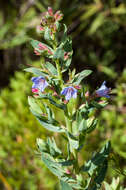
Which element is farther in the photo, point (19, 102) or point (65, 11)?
point (65, 11)

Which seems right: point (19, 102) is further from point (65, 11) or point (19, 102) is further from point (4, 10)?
point (4, 10)

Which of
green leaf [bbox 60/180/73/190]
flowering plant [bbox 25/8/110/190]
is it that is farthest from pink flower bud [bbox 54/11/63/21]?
green leaf [bbox 60/180/73/190]

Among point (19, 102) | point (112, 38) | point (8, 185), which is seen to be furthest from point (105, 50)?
point (8, 185)

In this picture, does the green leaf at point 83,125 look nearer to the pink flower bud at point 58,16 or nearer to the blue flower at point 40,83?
the blue flower at point 40,83

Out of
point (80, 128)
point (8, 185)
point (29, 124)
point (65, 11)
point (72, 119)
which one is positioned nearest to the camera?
point (80, 128)

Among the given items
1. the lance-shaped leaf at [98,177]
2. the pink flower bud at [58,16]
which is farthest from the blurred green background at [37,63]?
the pink flower bud at [58,16]

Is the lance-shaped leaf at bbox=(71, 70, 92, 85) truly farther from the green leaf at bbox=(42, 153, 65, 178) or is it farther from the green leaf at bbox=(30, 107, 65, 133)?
the green leaf at bbox=(42, 153, 65, 178)

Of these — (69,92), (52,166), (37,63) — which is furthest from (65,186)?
(37,63)

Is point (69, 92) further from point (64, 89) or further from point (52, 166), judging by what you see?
point (52, 166)
